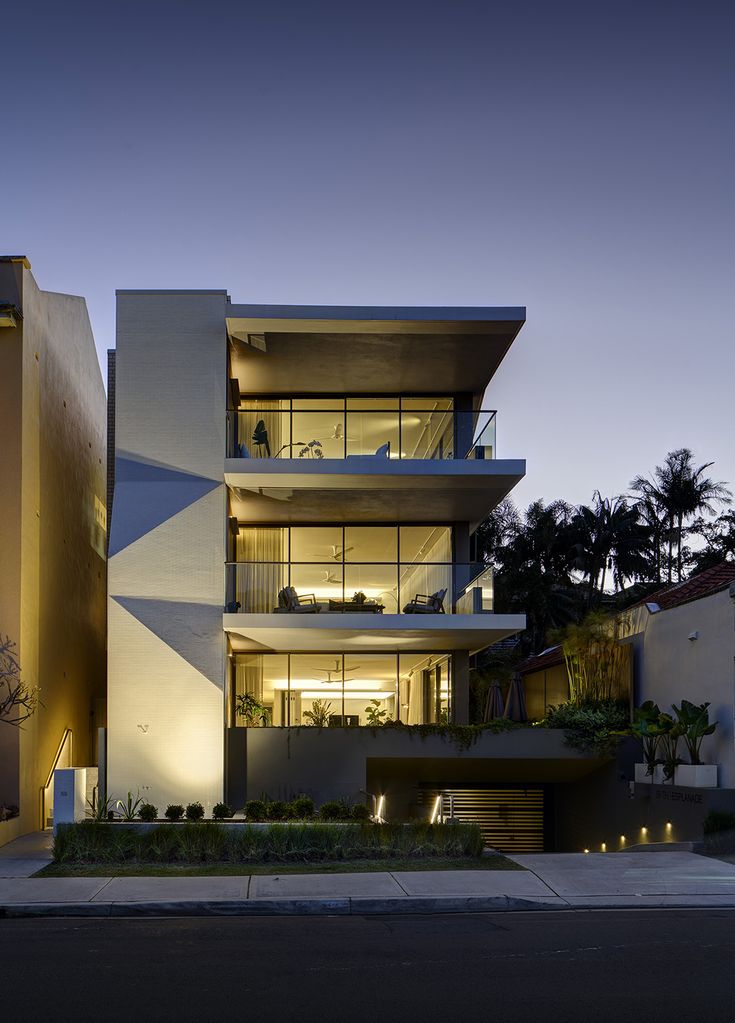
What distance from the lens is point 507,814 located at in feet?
96.6

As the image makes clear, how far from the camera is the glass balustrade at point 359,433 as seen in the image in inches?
973

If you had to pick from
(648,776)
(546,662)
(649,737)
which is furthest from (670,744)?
(546,662)

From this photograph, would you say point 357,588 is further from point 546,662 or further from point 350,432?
point 546,662

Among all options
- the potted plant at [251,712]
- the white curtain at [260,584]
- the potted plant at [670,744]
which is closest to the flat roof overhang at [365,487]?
the white curtain at [260,584]

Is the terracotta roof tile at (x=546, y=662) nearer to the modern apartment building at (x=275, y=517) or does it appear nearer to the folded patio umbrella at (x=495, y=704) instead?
the folded patio umbrella at (x=495, y=704)

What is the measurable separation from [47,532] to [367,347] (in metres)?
7.92

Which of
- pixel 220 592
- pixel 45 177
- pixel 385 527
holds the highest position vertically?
pixel 45 177

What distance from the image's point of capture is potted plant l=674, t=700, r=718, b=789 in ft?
70.2

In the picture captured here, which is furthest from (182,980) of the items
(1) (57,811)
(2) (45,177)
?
(2) (45,177)

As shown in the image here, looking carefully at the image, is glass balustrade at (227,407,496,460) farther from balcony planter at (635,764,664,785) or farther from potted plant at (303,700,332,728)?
balcony planter at (635,764,664,785)

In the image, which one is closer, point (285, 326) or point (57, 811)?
point (57, 811)

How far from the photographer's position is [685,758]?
23.2 metres

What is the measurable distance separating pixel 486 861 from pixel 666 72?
12.3 meters

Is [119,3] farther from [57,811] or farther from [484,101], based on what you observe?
[57,811]
